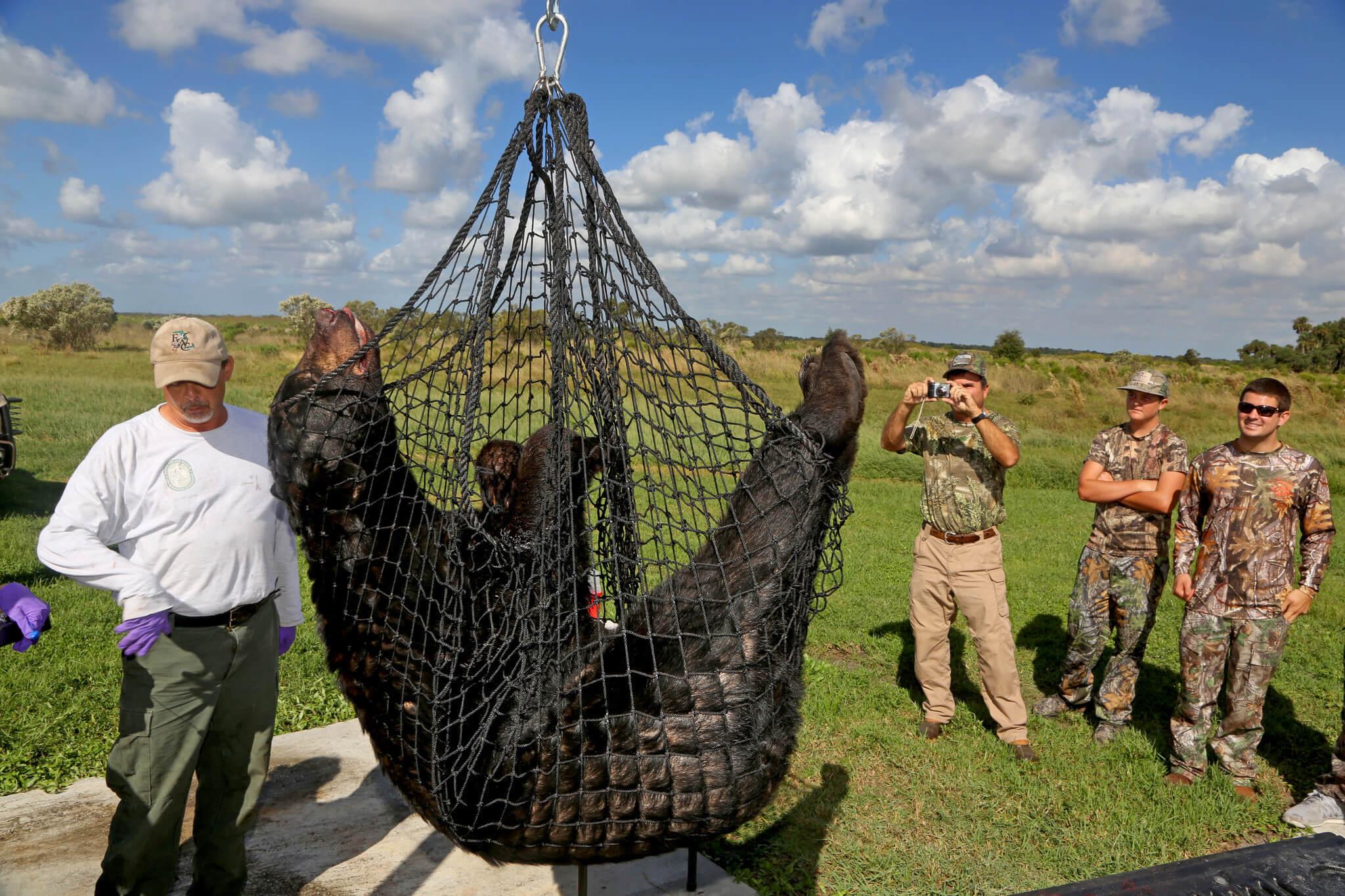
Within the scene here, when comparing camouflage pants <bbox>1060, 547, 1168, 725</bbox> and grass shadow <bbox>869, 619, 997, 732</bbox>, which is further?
grass shadow <bbox>869, 619, 997, 732</bbox>

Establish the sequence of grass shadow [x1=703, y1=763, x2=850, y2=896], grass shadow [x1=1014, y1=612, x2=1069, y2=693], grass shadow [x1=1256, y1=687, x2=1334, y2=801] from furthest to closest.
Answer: grass shadow [x1=1014, y1=612, x2=1069, y2=693], grass shadow [x1=1256, y1=687, x2=1334, y2=801], grass shadow [x1=703, y1=763, x2=850, y2=896]

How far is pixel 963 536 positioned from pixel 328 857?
12.6 feet

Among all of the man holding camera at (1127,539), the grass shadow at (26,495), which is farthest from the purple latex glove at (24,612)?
the grass shadow at (26,495)

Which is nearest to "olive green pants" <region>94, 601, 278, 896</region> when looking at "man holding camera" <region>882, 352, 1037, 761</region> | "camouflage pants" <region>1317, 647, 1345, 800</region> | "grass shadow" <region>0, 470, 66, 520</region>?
"man holding camera" <region>882, 352, 1037, 761</region>

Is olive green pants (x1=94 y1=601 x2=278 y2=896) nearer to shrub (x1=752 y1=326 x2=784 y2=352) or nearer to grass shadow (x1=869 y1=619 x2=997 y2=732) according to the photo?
grass shadow (x1=869 y1=619 x2=997 y2=732)

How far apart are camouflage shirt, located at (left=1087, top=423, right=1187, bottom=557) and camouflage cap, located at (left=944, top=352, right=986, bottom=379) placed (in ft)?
3.19

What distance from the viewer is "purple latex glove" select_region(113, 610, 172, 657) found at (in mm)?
2752

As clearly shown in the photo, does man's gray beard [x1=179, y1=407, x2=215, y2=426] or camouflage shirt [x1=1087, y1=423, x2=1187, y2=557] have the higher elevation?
man's gray beard [x1=179, y1=407, x2=215, y2=426]

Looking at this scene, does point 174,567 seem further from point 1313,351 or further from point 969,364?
point 1313,351

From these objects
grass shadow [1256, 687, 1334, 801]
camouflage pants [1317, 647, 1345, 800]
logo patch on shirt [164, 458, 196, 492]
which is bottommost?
grass shadow [1256, 687, 1334, 801]

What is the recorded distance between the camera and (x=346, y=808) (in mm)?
4148

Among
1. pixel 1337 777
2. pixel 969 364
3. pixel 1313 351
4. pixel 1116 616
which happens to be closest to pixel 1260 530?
pixel 1116 616

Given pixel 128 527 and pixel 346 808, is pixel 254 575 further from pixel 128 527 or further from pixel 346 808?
pixel 346 808

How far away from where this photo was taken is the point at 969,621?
513 cm
